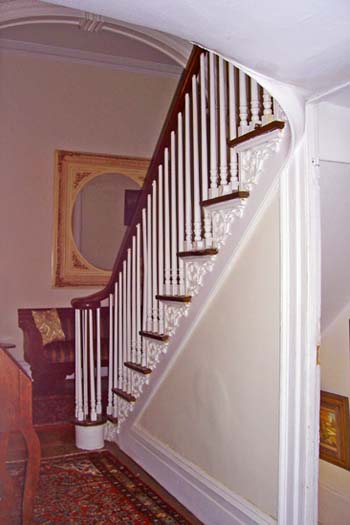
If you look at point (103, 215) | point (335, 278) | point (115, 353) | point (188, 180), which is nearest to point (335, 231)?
point (335, 278)

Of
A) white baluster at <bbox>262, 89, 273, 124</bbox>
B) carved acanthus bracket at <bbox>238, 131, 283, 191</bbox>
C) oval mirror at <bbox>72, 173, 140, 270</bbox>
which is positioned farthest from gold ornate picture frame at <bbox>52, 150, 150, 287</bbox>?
white baluster at <bbox>262, 89, 273, 124</bbox>

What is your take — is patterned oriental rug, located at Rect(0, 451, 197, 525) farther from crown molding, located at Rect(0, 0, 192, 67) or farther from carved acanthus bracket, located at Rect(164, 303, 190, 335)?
crown molding, located at Rect(0, 0, 192, 67)

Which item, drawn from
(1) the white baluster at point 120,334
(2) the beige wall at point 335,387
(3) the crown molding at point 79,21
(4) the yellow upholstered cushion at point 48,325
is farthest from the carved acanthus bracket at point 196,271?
(4) the yellow upholstered cushion at point 48,325

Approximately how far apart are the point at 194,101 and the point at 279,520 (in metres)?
Answer: 2.08

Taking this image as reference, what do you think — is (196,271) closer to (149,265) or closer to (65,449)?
(149,265)

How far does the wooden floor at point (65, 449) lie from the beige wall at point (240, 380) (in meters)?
0.25

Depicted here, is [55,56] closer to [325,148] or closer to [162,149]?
[162,149]

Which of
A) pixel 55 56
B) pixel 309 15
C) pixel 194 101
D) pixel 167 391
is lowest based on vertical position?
pixel 167 391

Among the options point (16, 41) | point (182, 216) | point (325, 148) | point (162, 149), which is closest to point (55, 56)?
point (16, 41)

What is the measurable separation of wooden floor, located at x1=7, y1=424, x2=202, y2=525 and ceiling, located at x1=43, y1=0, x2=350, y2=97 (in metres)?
2.23

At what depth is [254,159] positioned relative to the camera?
247 cm

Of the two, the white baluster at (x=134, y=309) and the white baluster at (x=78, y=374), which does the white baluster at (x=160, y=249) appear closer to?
the white baluster at (x=134, y=309)

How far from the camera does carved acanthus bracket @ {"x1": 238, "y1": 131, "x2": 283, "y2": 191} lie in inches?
91.7

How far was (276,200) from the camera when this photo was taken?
2.36m
